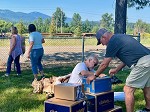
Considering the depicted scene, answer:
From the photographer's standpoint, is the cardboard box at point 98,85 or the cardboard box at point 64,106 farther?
the cardboard box at point 98,85

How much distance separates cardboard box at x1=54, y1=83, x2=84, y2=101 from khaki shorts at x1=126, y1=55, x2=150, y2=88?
3.17 ft

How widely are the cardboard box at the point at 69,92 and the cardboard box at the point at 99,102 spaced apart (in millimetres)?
300

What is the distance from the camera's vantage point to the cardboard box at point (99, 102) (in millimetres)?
4543

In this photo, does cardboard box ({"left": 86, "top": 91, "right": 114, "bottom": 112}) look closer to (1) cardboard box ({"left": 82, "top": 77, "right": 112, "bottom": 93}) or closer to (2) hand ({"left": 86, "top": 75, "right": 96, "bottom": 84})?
(1) cardboard box ({"left": 82, "top": 77, "right": 112, "bottom": 93})

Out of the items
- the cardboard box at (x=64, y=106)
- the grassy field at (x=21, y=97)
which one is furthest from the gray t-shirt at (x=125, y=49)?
the grassy field at (x=21, y=97)

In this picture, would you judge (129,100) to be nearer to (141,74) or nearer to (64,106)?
(141,74)

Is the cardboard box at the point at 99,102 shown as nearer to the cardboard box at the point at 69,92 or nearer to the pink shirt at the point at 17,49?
the cardboard box at the point at 69,92

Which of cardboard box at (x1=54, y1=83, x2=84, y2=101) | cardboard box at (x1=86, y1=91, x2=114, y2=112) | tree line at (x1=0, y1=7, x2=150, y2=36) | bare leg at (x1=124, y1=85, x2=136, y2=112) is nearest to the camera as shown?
cardboard box at (x1=54, y1=83, x2=84, y2=101)

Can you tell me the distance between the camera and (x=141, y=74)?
4.75 metres

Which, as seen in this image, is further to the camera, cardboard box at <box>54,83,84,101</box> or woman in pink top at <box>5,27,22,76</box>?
woman in pink top at <box>5,27,22,76</box>

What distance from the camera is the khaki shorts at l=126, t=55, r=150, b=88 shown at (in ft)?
15.5

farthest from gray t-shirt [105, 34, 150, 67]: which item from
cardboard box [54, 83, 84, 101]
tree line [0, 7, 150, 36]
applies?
tree line [0, 7, 150, 36]

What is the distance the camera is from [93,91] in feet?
15.3

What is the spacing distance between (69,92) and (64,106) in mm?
271
